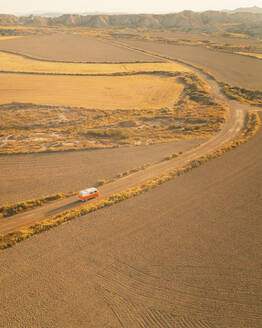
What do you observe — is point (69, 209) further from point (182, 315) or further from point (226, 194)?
point (226, 194)

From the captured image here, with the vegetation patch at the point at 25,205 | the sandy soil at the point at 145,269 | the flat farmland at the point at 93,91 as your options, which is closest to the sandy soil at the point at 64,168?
the vegetation patch at the point at 25,205

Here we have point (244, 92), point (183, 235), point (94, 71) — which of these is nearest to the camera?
point (183, 235)

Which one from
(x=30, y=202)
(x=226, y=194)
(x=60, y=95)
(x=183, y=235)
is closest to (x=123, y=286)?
(x=183, y=235)

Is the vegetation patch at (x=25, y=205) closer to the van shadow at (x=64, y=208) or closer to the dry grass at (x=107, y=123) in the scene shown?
the van shadow at (x=64, y=208)

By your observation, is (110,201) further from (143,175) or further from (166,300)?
(166,300)

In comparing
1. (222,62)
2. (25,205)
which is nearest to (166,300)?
(25,205)

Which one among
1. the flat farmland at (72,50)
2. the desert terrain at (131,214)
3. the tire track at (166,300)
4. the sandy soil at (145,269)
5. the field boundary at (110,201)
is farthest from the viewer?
the flat farmland at (72,50)
